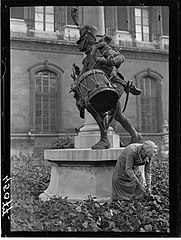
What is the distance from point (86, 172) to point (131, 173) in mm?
432

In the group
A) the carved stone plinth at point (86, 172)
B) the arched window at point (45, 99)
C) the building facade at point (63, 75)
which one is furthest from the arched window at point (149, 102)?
the carved stone plinth at point (86, 172)

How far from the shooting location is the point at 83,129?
3252mm

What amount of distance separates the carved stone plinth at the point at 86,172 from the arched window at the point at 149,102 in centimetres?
206

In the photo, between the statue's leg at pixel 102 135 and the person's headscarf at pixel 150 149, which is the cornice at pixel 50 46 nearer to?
the statue's leg at pixel 102 135

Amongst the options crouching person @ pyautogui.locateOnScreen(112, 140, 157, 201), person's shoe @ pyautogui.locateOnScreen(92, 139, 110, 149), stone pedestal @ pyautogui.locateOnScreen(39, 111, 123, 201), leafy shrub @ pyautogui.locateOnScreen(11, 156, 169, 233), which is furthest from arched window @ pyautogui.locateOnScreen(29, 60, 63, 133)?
crouching person @ pyautogui.locateOnScreen(112, 140, 157, 201)

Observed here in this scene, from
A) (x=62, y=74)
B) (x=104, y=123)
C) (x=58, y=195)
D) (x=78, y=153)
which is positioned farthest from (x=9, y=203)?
(x=62, y=74)

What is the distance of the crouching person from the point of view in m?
2.41

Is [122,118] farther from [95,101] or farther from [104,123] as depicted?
[95,101]

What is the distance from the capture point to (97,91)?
2584 mm

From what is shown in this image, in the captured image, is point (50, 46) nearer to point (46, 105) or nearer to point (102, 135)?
point (46, 105)

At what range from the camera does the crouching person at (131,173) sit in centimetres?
241

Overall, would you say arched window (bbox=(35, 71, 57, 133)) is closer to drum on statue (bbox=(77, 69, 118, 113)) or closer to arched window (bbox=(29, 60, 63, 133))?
arched window (bbox=(29, 60, 63, 133))

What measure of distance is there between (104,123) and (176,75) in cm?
78

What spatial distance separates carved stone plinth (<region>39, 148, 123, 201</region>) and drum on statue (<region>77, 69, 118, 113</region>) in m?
0.39
